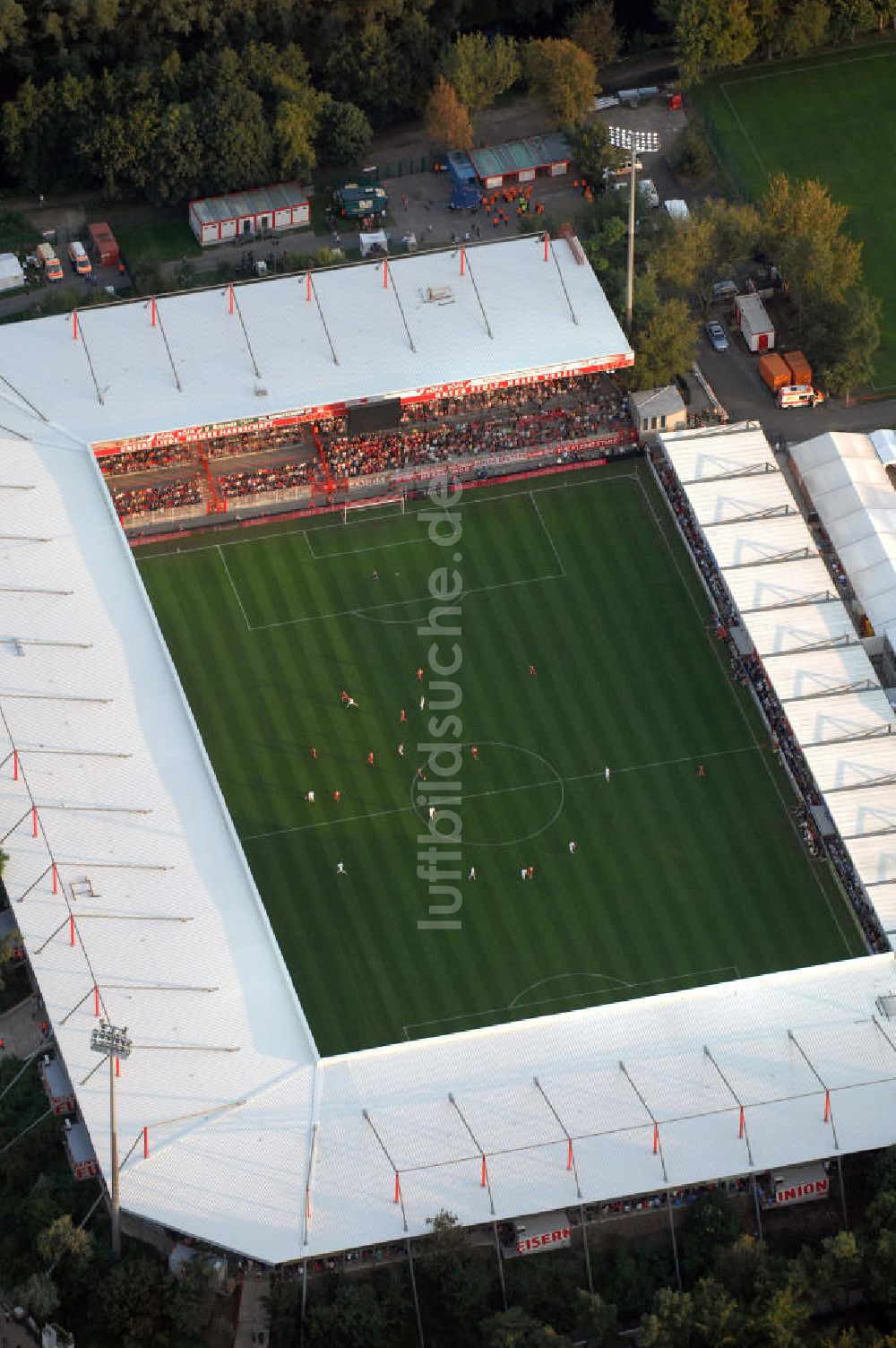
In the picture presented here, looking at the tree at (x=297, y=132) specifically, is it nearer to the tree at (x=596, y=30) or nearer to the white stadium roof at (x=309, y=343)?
the white stadium roof at (x=309, y=343)

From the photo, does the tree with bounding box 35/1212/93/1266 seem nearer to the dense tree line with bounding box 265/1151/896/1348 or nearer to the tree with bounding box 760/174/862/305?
the dense tree line with bounding box 265/1151/896/1348

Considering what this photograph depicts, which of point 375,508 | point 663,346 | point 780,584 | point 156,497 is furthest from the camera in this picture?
point 663,346

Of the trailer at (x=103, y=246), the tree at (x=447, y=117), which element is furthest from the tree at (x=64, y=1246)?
the tree at (x=447, y=117)

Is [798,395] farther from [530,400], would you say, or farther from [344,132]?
[344,132]

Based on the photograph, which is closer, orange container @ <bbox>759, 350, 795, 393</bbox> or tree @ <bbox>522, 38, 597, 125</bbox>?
orange container @ <bbox>759, 350, 795, 393</bbox>

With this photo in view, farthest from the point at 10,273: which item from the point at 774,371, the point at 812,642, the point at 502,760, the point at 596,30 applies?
the point at 812,642

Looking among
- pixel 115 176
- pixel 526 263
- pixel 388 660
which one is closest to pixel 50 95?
pixel 115 176

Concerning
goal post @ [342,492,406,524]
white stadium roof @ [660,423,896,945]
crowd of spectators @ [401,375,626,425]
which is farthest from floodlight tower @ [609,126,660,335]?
goal post @ [342,492,406,524]
